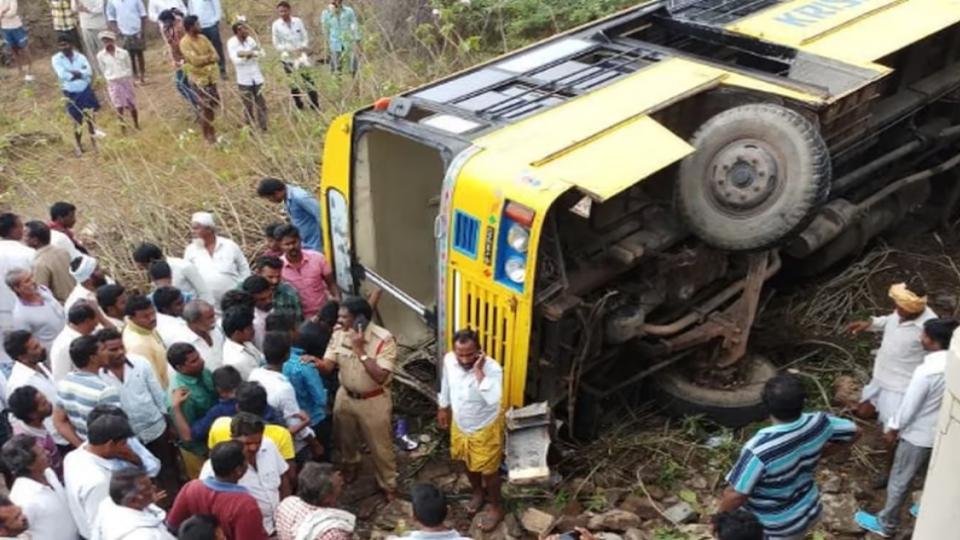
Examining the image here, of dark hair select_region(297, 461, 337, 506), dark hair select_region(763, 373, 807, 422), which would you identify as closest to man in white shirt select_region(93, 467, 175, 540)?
A: dark hair select_region(297, 461, 337, 506)

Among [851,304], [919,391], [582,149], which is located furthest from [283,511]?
[851,304]

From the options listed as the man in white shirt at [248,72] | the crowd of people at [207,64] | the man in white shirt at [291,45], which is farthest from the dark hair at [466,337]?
the man in white shirt at [248,72]

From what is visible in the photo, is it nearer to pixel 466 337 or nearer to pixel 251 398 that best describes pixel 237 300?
pixel 251 398

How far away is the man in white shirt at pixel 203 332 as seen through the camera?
188 inches

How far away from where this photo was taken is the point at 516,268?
457 centimetres

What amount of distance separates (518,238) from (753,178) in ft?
4.07

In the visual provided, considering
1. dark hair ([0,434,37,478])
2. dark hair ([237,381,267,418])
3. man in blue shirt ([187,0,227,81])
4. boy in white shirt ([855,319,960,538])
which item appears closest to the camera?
dark hair ([0,434,37,478])

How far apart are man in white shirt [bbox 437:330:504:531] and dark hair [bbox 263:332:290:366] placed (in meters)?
0.75

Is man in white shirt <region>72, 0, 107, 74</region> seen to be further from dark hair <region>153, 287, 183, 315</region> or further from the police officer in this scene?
the police officer

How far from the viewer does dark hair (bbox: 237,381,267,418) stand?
4123 mm

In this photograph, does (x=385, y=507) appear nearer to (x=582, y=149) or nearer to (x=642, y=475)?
(x=642, y=475)

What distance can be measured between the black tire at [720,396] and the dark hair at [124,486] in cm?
295

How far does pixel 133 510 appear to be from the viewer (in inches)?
143

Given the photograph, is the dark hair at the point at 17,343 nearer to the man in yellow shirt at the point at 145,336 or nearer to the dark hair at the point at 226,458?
the man in yellow shirt at the point at 145,336
